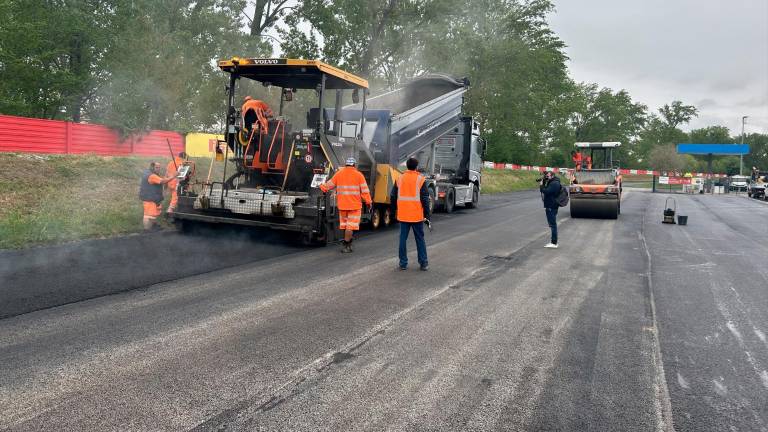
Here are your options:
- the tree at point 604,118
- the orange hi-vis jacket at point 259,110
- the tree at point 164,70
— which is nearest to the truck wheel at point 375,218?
the orange hi-vis jacket at point 259,110

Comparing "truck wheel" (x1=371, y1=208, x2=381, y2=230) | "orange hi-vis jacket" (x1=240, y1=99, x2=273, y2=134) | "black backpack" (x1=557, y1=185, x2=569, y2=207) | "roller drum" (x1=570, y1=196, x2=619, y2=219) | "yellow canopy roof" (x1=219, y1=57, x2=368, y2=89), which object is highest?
"yellow canopy roof" (x1=219, y1=57, x2=368, y2=89)

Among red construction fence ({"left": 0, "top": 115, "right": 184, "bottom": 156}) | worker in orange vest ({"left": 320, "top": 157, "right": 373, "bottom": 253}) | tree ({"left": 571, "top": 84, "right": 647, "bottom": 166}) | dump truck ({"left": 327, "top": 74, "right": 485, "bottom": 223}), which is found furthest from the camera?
tree ({"left": 571, "top": 84, "right": 647, "bottom": 166})

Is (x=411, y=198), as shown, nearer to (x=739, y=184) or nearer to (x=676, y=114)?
(x=739, y=184)

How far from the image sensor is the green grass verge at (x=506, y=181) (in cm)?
3231

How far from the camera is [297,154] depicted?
968 cm

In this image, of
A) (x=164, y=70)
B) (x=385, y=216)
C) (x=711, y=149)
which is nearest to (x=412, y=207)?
(x=385, y=216)

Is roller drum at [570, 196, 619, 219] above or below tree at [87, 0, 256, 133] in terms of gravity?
below

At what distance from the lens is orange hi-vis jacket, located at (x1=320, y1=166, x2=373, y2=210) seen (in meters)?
8.51

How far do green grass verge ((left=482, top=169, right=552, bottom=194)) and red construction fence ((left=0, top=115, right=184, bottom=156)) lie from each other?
1761 centimetres

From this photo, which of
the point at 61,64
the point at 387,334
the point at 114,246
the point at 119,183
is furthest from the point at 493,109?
the point at 387,334

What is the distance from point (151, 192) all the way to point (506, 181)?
2858 centimetres

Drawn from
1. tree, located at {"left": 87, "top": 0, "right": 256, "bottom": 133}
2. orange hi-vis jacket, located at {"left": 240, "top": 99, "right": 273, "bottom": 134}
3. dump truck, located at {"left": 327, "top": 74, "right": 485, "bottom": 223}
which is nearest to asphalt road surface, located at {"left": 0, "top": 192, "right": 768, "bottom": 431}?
orange hi-vis jacket, located at {"left": 240, "top": 99, "right": 273, "bottom": 134}

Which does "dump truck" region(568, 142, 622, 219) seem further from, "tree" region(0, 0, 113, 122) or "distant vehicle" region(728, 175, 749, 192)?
"distant vehicle" region(728, 175, 749, 192)

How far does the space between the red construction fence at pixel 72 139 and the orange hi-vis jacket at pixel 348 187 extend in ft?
33.1
